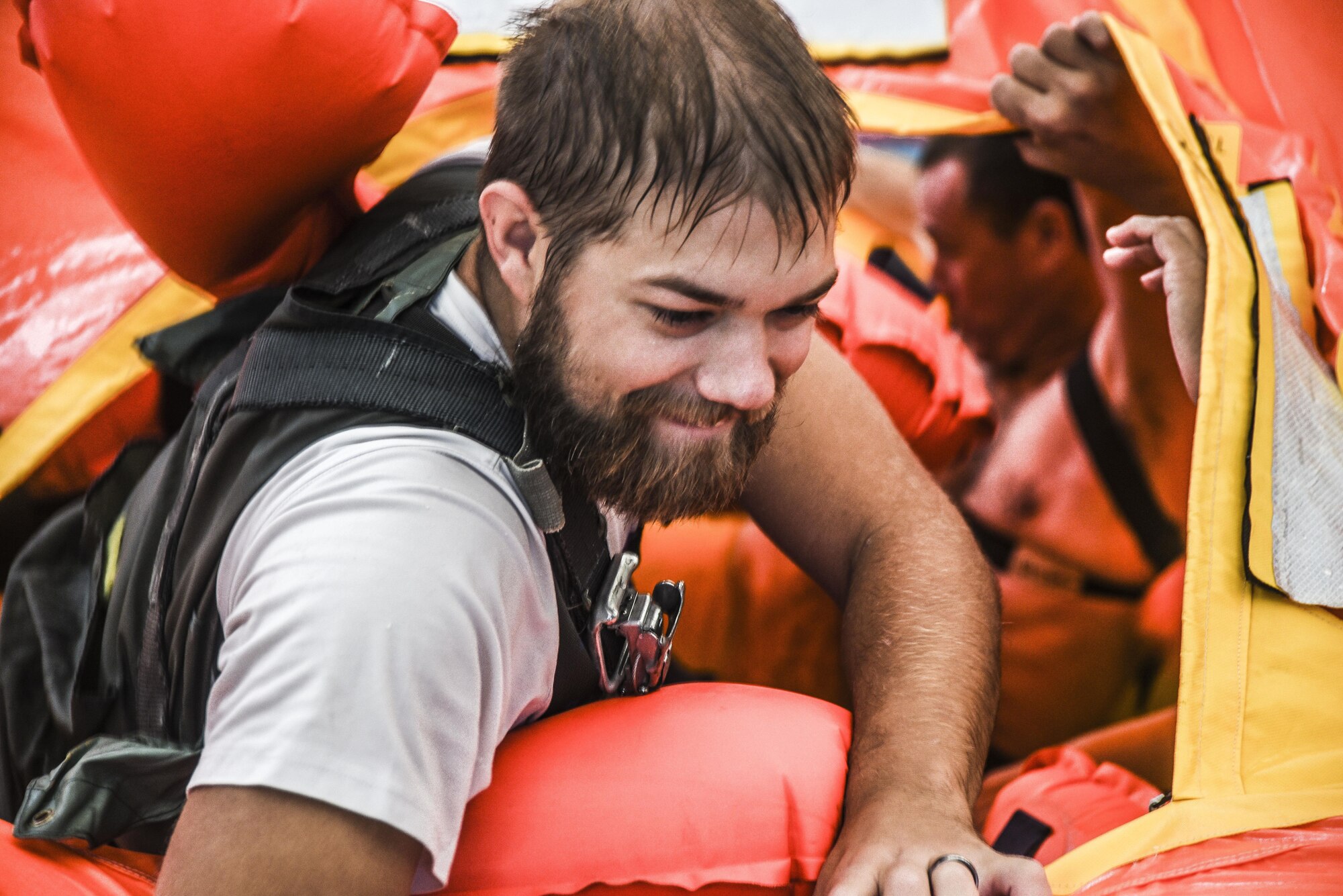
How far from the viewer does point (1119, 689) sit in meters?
1.30

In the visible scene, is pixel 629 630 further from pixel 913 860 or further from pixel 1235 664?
pixel 1235 664

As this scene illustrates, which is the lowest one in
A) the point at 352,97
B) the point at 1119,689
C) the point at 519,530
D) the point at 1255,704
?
the point at 1119,689

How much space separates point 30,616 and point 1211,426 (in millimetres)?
878

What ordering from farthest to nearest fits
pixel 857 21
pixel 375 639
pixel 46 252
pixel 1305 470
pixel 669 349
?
pixel 857 21
pixel 46 252
pixel 1305 470
pixel 669 349
pixel 375 639

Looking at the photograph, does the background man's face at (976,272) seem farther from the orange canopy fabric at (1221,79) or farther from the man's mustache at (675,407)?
the man's mustache at (675,407)

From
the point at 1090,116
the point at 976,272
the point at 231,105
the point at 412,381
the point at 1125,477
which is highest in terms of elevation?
the point at 231,105

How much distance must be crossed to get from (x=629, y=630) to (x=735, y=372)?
0.59 feet

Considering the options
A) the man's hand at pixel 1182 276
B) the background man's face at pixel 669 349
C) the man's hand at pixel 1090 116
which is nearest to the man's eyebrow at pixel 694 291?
the background man's face at pixel 669 349

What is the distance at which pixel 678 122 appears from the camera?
631mm

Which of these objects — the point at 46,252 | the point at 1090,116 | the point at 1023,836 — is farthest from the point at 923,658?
the point at 46,252

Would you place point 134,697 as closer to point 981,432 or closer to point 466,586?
point 466,586

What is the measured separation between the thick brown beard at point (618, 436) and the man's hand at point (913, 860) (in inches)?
8.8

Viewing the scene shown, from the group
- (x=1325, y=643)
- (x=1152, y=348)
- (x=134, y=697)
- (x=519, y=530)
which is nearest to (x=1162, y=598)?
(x=1152, y=348)

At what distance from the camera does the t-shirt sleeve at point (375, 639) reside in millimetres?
540
